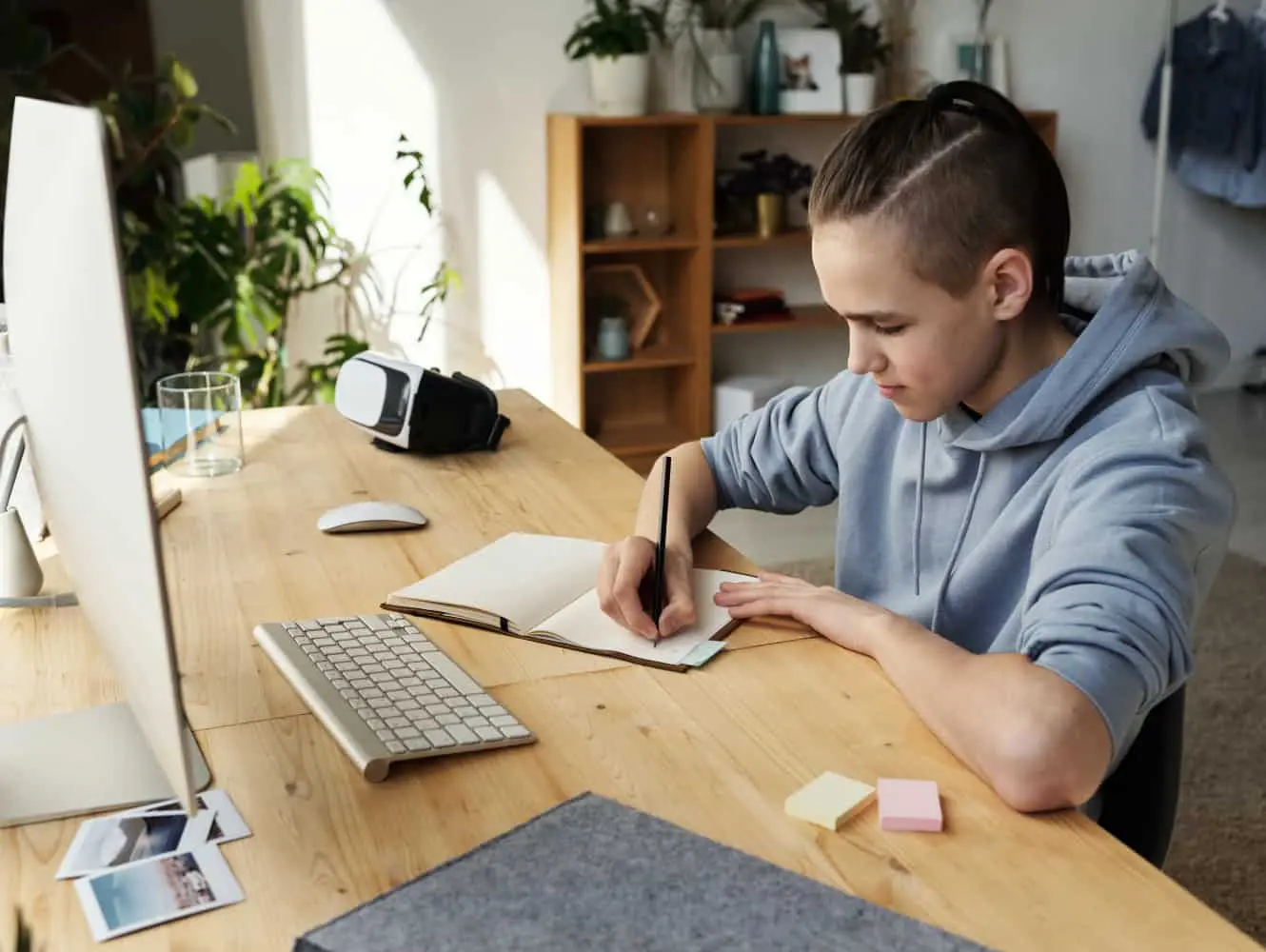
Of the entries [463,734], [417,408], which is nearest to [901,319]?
[463,734]

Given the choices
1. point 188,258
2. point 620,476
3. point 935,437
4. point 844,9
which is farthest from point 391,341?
point 935,437

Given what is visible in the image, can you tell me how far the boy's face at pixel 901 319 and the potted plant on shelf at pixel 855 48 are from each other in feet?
10.5

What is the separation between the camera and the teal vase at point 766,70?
4.12 meters

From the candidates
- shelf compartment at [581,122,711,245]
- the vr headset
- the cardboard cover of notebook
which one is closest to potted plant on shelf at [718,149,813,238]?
shelf compartment at [581,122,711,245]

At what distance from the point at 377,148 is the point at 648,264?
947 millimetres

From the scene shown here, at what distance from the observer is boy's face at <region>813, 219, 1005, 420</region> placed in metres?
1.18

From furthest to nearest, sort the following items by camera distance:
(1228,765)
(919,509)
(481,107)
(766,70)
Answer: (766,70)
(481,107)
(1228,765)
(919,509)

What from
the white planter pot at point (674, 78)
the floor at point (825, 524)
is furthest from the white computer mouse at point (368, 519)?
the white planter pot at point (674, 78)

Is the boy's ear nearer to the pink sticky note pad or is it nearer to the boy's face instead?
the boy's face

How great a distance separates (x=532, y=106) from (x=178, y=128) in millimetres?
1124

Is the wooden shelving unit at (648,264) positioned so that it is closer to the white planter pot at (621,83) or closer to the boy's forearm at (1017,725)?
the white planter pot at (621,83)

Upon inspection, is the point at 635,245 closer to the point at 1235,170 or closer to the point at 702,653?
the point at 1235,170

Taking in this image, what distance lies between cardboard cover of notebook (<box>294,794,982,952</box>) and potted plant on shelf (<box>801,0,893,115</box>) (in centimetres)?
372

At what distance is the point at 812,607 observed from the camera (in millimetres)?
1229
